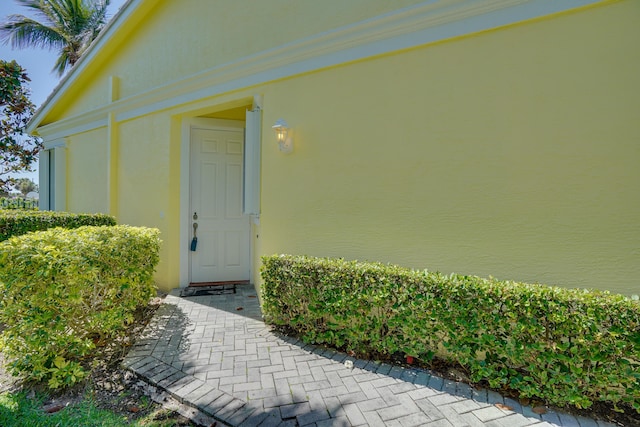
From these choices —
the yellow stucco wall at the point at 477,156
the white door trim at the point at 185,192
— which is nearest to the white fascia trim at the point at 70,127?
the white door trim at the point at 185,192

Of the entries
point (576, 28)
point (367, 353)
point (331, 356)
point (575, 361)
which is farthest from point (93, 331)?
point (576, 28)

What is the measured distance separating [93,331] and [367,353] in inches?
126

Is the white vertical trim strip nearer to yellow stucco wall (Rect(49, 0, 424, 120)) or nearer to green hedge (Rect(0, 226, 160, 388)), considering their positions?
yellow stucco wall (Rect(49, 0, 424, 120))

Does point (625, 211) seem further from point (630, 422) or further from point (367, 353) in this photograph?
point (367, 353)

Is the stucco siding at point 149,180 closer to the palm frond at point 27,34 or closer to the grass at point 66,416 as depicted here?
the grass at point 66,416

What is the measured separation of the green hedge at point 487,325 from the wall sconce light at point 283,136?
5.52 feet

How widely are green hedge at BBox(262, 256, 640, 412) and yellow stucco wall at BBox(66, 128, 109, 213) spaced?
6246mm

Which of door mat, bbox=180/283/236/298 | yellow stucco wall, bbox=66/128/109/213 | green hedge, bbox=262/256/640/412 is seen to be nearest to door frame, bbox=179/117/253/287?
door mat, bbox=180/283/236/298

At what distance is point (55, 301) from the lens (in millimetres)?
3051

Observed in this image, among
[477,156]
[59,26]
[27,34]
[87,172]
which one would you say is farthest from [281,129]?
[27,34]

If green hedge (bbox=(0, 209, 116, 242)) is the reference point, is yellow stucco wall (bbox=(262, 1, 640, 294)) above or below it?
above

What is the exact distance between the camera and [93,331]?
3.64 m

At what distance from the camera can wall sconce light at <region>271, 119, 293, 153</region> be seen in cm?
436

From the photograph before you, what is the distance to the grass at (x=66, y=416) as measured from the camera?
2.48m
